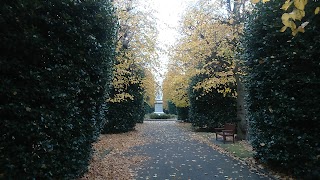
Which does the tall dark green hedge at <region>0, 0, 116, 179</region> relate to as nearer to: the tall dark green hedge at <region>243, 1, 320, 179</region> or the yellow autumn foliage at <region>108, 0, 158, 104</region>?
the tall dark green hedge at <region>243, 1, 320, 179</region>

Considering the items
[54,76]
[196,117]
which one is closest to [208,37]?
[196,117]

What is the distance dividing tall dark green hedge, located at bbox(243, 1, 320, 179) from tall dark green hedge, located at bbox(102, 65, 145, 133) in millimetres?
11553

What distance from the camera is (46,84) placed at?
4887mm

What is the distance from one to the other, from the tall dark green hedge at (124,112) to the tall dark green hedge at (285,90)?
11553 millimetres

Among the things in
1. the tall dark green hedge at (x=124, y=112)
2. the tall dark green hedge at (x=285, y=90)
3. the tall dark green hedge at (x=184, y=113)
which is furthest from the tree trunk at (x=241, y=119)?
the tall dark green hedge at (x=184, y=113)

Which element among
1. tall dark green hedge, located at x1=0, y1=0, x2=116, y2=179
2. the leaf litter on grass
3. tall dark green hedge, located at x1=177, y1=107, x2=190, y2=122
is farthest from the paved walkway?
tall dark green hedge, located at x1=177, y1=107, x2=190, y2=122

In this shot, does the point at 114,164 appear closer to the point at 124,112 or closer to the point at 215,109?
the point at 124,112

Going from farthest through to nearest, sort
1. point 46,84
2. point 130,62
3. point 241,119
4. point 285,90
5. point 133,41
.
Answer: point 133,41 → point 130,62 → point 241,119 → point 285,90 → point 46,84

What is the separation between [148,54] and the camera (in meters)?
17.6

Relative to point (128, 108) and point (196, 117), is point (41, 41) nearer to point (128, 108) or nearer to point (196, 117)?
point (128, 108)

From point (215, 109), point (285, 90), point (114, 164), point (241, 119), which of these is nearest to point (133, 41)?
point (215, 109)

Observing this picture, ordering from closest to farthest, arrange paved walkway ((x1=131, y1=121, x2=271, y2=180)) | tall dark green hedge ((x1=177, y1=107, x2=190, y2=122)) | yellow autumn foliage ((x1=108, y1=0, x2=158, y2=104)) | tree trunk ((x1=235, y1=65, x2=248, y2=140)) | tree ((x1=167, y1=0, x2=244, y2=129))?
paved walkway ((x1=131, y1=121, x2=271, y2=180)) → tree ((x1=167, y1=0, x2=244, y2=129)) → tree trunk ((x1=235, y1=65, x2=248, y2=140)) → yellow autumn foliage ((x1=108, y1=0, x2=158, y2=104)) → tall dark green hedge ((x1=177, y1=107, x2=190, y2=122))

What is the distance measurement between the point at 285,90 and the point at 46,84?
5.38 metres

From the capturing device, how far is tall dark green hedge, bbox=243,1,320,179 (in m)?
6.25
